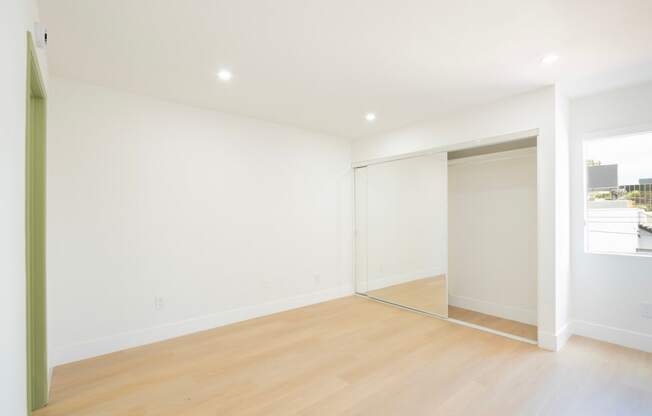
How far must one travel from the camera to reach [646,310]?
299 cm

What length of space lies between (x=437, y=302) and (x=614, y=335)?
1.72 metres

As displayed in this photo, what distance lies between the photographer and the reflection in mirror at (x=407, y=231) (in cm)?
407

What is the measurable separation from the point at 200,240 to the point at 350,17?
2.80 meters

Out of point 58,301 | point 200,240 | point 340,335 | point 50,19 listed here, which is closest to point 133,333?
point 58,301

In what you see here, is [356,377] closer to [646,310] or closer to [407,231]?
[407,231]

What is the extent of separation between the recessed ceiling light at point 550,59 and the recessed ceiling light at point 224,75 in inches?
103

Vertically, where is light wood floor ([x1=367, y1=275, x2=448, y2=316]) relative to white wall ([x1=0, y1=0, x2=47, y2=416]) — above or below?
below

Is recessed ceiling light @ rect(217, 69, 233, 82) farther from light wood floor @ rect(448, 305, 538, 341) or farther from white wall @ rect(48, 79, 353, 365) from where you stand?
light wood floor @ rect(448, 305, 538, 341)

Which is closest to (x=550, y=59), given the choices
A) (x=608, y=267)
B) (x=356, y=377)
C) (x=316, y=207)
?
(x=608, y=267)

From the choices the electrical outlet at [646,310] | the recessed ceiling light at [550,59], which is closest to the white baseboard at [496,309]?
the electrical outlet at [646,310]

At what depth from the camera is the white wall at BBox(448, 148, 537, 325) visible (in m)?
3.80

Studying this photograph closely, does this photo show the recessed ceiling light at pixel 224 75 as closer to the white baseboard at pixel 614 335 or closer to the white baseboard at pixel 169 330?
the white baseboard at pixel 169 330

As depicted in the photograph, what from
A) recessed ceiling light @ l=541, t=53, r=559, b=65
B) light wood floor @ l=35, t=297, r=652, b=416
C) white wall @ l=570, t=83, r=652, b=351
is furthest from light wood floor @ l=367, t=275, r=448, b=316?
recessed ceiling light @ l=541, t=53, r=559, b=65

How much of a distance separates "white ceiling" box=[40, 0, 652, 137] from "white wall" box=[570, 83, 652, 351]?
0.27 m
